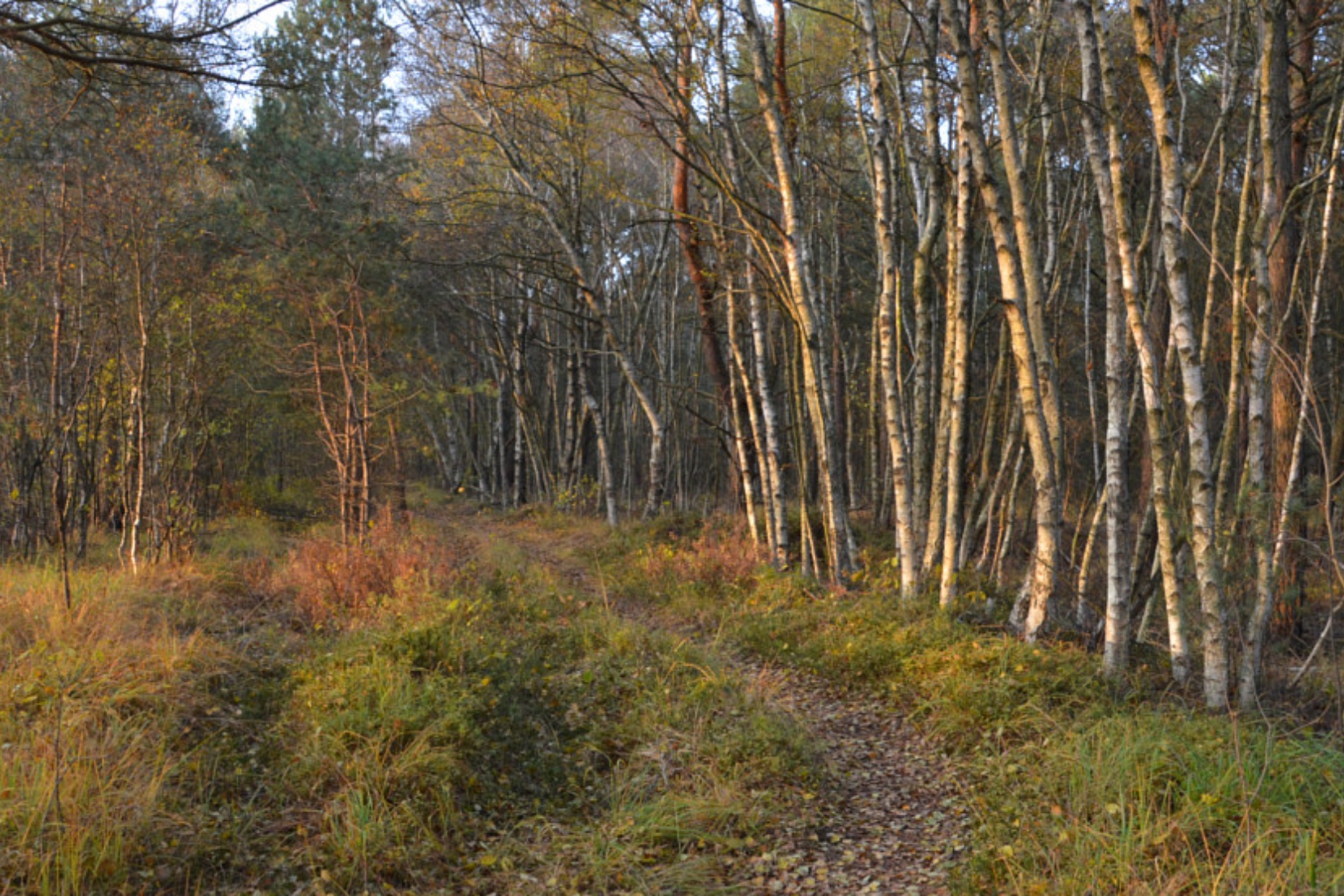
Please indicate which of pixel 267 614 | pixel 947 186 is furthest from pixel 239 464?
pixel 947 186

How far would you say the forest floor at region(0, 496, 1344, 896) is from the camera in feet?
12.3

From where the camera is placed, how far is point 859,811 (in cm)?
471

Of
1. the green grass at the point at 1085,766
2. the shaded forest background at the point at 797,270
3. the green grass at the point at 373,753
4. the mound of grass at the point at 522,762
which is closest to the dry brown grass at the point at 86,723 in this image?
the green grass at the point at 373,753

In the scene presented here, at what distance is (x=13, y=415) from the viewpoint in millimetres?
9281

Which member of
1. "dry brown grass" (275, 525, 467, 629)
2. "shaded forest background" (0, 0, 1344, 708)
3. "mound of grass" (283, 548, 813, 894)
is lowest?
"mound of grass" (283, 548, 813, 894)

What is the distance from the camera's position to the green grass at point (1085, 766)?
3.41 metres

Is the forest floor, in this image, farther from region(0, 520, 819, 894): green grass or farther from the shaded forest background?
the shaded forest background

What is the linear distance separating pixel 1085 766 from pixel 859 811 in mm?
1164

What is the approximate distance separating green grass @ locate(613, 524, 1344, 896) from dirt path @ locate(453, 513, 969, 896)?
169mm

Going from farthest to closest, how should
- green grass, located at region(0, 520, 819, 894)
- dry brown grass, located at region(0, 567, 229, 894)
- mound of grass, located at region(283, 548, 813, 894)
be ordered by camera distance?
mound of grass, located at region(283, 548, 813, 894) → green grass, located at region(0, 520, 819, 894) → dry brown grass, located at region(0, 567, 229, 894)

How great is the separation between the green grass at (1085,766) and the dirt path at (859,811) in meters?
0.17

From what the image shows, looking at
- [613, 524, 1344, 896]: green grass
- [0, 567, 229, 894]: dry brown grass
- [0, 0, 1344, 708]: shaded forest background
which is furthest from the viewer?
[0, 0, 1344, 708]: shaded forest background

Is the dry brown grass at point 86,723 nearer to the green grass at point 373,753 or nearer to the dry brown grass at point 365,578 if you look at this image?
the green grass at point 373,753

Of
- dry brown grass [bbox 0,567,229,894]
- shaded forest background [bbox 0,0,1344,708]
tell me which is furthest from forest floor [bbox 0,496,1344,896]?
shaded forest background [bbox 0,0,1344,708]
